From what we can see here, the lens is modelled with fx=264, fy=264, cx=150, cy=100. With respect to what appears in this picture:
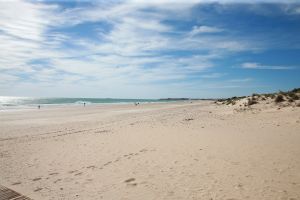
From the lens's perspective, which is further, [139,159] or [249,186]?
[139,159]

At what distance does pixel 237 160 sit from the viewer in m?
7.73

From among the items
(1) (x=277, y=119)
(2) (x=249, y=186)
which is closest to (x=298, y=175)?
(2) (x=249, y=186)

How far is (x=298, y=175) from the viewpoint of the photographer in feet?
20.7

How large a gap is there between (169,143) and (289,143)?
4344mm

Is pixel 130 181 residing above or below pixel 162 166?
below

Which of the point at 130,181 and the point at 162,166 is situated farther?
the point at 162,166

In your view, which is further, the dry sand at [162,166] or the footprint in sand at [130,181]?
the footprint in sand at [130,181]

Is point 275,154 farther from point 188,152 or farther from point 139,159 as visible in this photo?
point 139,159

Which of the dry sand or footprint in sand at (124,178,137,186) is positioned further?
footprint in sand at (124,178,137,186)

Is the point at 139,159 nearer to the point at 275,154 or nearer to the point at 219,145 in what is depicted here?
the point at 219,145

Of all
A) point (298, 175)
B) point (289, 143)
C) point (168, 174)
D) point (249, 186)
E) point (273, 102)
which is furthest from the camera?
point (273, 102)

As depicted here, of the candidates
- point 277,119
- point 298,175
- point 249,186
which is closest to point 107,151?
point 249,186

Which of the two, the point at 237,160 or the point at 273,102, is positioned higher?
the point at 273,102

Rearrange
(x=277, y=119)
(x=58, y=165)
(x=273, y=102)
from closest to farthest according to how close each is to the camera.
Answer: (x=58, y=165), (x=277, y=119), (x=273, y=102)
